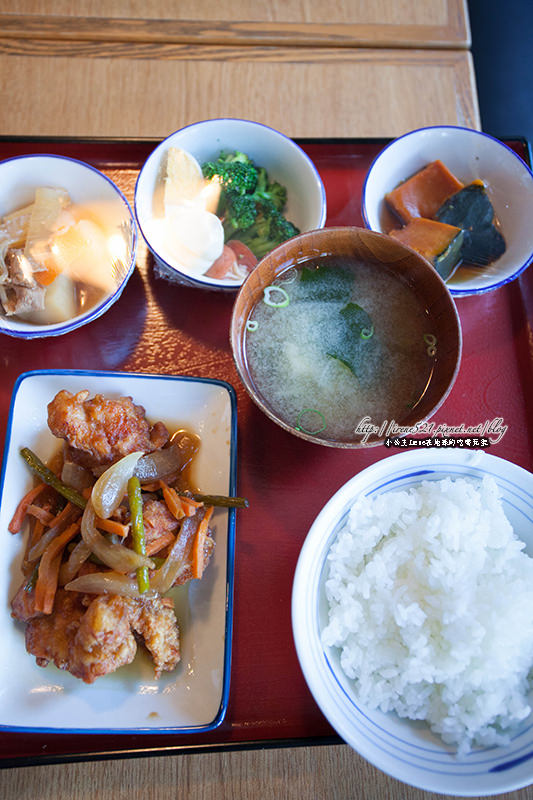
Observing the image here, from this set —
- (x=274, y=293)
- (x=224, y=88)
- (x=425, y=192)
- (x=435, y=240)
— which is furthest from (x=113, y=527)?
(x=224, y=88)

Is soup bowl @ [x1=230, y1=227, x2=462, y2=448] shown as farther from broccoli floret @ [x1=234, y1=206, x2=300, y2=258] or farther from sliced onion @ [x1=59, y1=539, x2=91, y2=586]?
sliced onion @ [x1=59, y1=539, x2=91, y2=586]

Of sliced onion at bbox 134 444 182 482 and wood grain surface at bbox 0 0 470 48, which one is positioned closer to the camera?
sliced onion at bbox 134 444 182 482

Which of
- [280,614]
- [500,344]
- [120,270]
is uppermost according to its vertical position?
[120,270]

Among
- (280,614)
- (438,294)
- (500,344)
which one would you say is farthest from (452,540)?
(500,344)

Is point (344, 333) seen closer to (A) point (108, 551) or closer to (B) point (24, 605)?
(A) point (108, 551)

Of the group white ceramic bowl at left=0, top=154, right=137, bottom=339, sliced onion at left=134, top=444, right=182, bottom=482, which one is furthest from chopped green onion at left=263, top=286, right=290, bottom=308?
sliced onion at left=134, top=444, right=182, bottom=482

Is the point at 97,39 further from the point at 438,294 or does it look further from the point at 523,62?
the point at 523,62
